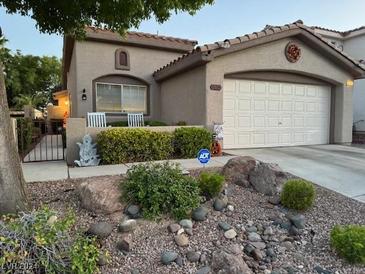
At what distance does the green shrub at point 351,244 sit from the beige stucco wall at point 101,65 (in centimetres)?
1023

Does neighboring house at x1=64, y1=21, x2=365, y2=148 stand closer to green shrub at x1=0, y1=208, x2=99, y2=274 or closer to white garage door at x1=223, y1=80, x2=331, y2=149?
white garage door at x1=223, y1=80, x2=331, y2=149

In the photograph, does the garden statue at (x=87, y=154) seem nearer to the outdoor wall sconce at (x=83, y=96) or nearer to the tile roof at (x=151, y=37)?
the outdoor wall sconce at (x=83, y=96)

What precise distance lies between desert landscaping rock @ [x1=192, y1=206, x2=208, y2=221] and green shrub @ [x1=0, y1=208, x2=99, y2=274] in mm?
1486

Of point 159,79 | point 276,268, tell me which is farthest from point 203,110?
point 276,268

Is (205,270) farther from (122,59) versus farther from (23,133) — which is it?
(122,59)

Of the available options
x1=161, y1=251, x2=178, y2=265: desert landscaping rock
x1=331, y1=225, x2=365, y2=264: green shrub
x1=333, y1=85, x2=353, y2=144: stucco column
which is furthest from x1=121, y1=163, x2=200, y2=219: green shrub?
x1=333, y1=85, x2=353, y2=144: stucco column

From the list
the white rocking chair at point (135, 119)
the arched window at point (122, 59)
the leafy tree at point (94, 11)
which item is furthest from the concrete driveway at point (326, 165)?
the arched window at point (122, 59)

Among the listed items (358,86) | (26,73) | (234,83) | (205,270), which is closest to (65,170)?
(205,270)

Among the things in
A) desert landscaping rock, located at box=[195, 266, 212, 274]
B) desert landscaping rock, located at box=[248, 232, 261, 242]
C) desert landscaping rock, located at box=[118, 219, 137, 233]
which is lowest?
desert landscaping rock, located at box=[195, 266, 212, 274]

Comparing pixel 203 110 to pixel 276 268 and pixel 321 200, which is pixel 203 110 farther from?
pixel 276 268

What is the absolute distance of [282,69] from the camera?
1009 centimetres

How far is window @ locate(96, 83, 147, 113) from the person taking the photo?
12.1 metres

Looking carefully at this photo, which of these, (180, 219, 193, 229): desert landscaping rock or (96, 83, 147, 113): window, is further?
(96, 83, 147, 113): window

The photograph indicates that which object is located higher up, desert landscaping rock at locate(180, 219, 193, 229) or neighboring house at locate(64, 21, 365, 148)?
neighboring house at locate(64, 21, 365, 148)
